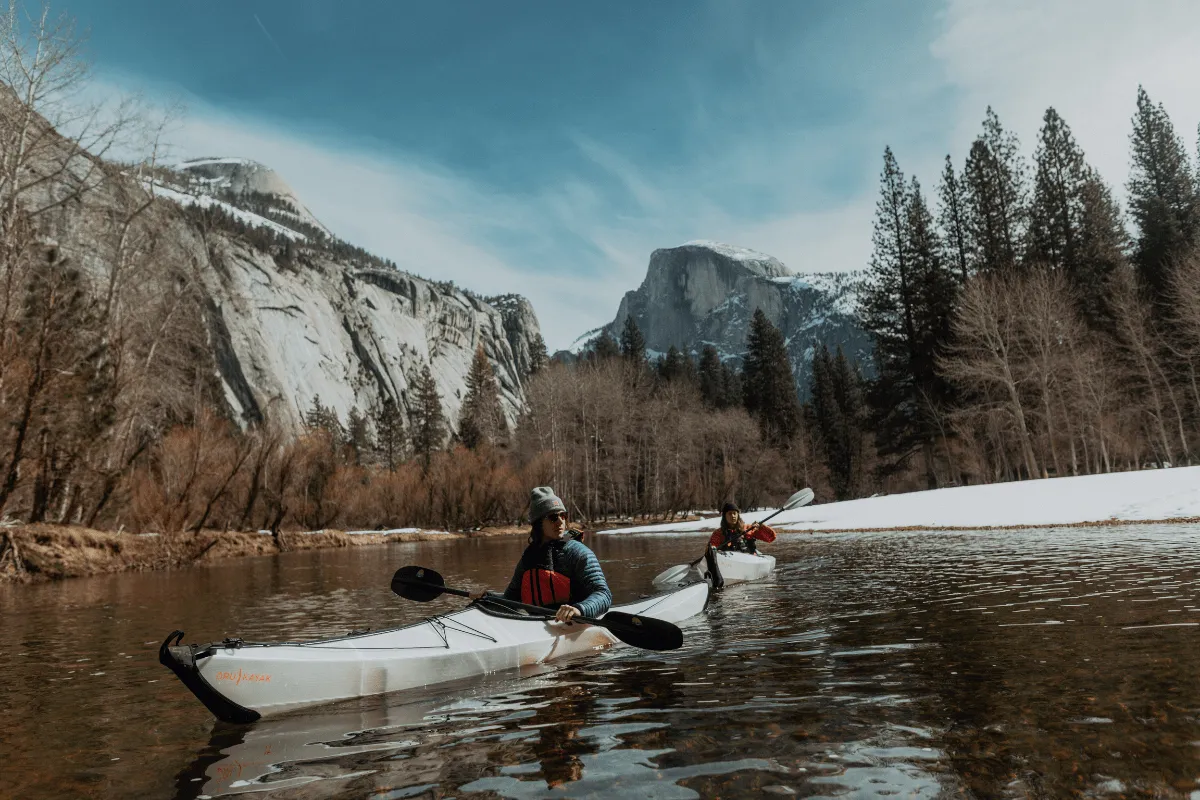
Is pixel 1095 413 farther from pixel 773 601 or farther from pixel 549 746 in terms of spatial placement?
pixel 549 746

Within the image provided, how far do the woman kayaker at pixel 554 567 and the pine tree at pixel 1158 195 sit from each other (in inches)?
1724

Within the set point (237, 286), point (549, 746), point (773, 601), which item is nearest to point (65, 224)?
point (773, 601)

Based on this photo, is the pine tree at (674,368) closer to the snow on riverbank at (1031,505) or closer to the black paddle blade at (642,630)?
the snow on riverbank at (1031,505)

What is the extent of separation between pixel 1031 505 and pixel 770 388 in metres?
43.1

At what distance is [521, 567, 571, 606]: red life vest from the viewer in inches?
270

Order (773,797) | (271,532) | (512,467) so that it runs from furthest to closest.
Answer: (512,467) → (271,532) → (773,797)

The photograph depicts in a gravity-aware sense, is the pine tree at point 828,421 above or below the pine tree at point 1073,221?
below

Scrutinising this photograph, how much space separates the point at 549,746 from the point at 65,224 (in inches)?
980

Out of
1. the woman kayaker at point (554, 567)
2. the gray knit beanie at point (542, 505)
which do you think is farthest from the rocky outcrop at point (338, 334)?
the gray knit beanie at point (542, 505)

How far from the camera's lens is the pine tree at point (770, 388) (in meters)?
62.6

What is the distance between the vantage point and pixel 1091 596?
7.82m

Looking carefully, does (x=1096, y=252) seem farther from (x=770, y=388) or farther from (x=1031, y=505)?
(x=770, y=388)

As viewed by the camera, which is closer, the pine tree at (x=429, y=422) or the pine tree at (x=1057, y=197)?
the pine tree at (x=1057, y=197)

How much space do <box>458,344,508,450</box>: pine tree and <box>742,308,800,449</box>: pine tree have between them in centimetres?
2325
